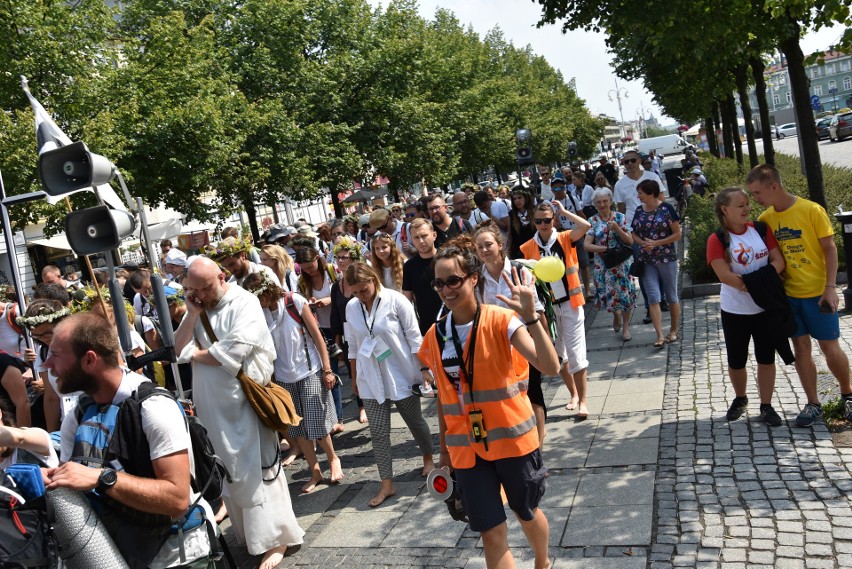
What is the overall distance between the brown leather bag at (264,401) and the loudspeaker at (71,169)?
1074 mm

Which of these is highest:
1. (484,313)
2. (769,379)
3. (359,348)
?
(484,313)

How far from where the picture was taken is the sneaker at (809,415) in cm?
588

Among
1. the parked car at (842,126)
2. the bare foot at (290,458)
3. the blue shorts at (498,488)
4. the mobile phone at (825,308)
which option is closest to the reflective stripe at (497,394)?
the blue shorts at (498,488)

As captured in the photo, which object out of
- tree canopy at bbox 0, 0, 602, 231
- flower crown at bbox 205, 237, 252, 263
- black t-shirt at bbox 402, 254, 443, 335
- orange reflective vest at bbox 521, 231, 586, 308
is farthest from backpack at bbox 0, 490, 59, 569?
tree canopy at bbox 0, 0, 602, 231

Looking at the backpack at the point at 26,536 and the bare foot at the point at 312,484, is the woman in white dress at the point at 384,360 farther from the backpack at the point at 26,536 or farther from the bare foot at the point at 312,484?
the backpack at the point at 26,536

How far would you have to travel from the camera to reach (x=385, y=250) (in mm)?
7789

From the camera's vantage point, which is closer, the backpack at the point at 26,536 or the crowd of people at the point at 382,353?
the backpack at the point at 26,536

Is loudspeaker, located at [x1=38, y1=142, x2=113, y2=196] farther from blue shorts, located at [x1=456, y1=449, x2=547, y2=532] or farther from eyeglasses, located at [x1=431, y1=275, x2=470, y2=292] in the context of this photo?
blue shorts, located at [x1=456, y1=449, x2=547, y2=532]

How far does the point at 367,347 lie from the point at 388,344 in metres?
0.17

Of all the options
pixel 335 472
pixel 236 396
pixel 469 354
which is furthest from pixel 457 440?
pixel 335 472

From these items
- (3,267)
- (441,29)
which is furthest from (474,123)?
(3,267)

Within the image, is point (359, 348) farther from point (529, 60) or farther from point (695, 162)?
point (529, 60)

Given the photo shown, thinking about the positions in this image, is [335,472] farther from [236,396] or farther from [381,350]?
[236,396]

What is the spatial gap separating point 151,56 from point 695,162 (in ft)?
61.9
